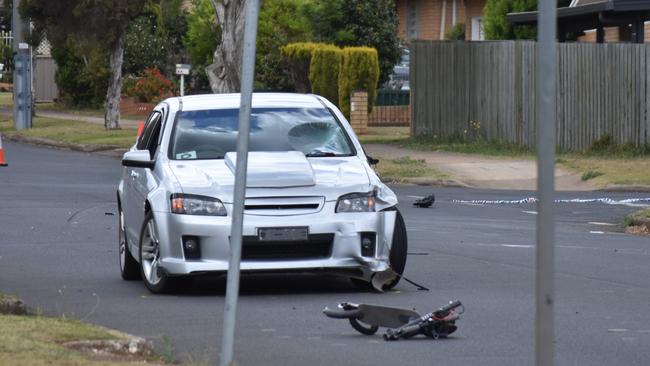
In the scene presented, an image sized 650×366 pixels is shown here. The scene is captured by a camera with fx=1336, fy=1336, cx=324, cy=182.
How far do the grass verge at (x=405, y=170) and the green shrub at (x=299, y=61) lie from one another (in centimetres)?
1201

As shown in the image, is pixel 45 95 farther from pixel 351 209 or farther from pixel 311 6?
pixel 351 209

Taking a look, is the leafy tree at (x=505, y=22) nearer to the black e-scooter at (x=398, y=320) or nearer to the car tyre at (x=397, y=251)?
the car tyre at (x=397, y=251)

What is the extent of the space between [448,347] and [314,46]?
29.9 m

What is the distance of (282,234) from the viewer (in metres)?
10.0

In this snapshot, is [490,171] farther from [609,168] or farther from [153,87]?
[153,87]

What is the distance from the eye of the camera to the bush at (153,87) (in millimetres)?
47406

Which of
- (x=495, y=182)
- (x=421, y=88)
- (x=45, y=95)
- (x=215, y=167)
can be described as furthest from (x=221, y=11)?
(x=45, y=95)

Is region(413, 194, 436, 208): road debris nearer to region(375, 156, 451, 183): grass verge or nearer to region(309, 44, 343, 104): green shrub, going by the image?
region(375, 156, 451, 183): grass verge

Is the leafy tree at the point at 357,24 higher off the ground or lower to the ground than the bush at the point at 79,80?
higher

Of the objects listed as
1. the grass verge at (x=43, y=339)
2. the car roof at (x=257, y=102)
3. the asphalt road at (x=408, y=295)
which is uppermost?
the car roof at (x=257, y=102)

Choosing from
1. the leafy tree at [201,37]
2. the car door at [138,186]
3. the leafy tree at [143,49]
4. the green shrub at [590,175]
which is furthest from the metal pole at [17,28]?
the car door at [138,186]

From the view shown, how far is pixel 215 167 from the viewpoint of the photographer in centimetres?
1055

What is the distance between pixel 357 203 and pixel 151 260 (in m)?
1.72

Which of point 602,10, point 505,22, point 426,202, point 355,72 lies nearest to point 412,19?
point 505,22
